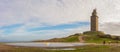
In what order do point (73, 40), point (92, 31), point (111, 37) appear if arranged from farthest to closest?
point (92, 31)
point (111, 37)
point (73, 40)

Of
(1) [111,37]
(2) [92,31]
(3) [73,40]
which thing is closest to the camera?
(3) [73,40]

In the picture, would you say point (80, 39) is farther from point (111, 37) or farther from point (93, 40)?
point (111, 37)

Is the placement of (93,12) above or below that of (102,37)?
above

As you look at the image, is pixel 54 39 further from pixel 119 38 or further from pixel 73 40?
pixel 119 38

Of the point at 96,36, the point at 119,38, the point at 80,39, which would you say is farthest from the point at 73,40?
the point at 119,38

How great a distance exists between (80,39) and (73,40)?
4.02 metres

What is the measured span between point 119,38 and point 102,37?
9764 millimetres

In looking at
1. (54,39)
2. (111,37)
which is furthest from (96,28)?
(54,39)

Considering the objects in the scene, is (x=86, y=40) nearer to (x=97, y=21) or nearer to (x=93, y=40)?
(x=93, y=40)

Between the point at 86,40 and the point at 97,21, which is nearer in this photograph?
the point at 86,40

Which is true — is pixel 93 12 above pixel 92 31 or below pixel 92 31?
above

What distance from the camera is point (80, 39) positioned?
427 feet

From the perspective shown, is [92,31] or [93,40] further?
[92,31]

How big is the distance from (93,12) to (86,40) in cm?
3422
